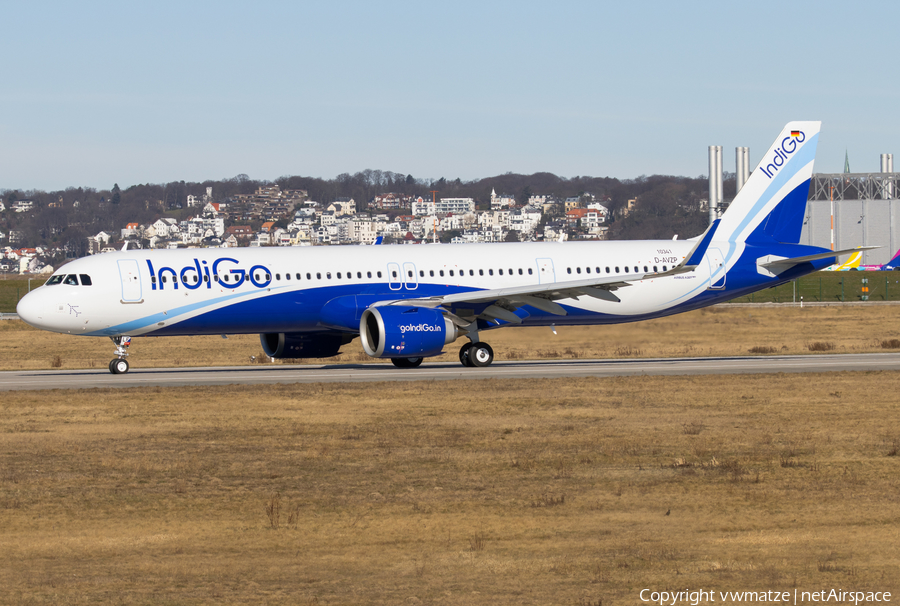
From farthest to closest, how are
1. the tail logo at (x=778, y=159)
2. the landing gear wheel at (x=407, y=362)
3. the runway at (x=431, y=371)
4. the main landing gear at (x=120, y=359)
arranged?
the tail logo at (x=778, y=159), the landing gear wheel at (x=407, y=362), the main landing gear at (x=120, y=359), the runway at (x=431, y=371)

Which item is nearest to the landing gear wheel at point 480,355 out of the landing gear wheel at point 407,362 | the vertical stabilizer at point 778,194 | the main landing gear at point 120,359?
the landing gear wheel at point 407,362

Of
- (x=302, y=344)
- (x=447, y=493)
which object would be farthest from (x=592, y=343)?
(x=447, y=493)

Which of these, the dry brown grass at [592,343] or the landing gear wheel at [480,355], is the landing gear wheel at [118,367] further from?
the landing gear wheel at [480,355]

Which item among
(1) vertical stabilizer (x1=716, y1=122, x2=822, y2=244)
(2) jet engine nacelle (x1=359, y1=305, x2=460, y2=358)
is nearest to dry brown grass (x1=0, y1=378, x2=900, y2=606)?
(2) jet engine nacelle (x1=359, y1=305, x2=460, y2=358)

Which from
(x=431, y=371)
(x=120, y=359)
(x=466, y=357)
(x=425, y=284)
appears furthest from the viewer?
(x=425, y=284)

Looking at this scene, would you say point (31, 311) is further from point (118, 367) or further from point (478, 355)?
point (478, 355)

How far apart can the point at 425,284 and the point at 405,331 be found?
3.87 meters

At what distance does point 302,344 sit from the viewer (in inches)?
1351

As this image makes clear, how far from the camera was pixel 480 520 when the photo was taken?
12.8 m

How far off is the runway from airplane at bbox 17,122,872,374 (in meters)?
0.91

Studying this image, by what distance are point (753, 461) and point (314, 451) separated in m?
6.74

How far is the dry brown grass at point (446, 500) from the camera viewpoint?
10477 mm

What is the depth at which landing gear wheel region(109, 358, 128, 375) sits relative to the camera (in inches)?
1297

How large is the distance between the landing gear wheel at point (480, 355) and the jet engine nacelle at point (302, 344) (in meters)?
3.78
